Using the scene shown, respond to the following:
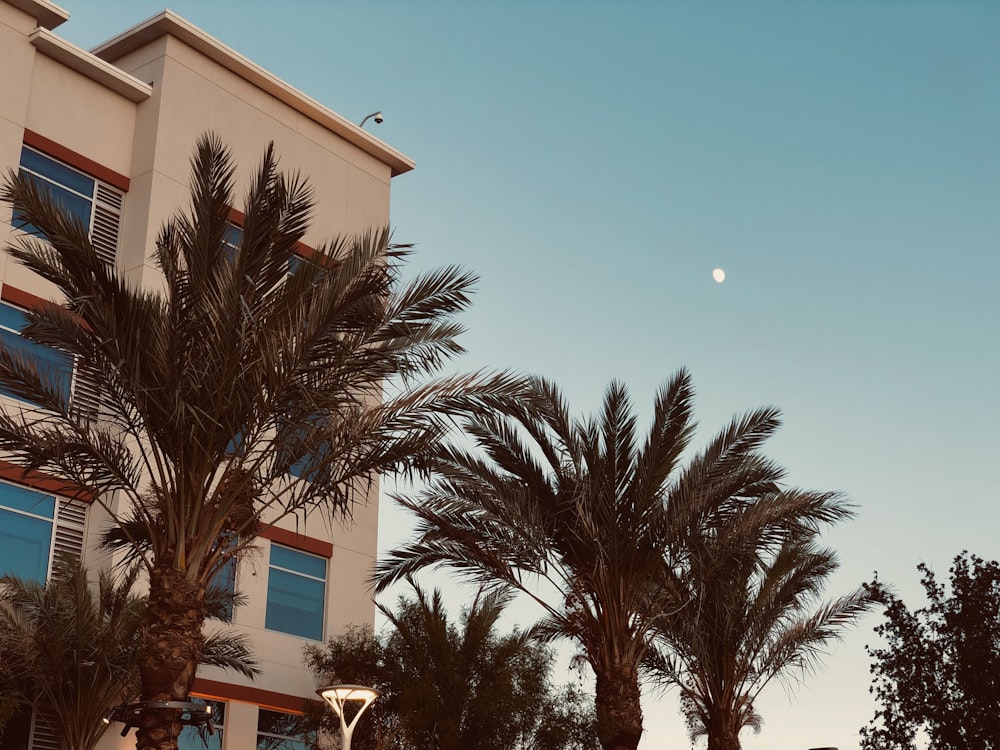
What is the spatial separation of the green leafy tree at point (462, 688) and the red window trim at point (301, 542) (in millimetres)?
4241

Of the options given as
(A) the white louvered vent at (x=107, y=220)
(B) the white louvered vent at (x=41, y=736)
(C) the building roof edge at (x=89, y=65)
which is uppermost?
(C) the building roof edge at (x=89, y=65)

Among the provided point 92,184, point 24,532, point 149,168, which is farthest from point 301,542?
point 92,184

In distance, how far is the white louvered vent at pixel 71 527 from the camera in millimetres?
22984

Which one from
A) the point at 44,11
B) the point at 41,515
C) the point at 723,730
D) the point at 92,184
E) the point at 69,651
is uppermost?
the point at 44,11

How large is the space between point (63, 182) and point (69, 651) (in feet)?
33.9

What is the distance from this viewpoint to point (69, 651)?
18.9 m

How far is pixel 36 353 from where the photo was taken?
76.8 feet

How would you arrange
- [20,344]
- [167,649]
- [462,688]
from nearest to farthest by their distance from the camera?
[167,649]
[462,688]
[20,344]

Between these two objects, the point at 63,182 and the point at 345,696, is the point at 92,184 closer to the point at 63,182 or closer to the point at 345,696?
the point at 63,182

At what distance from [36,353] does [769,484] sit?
13.8 m

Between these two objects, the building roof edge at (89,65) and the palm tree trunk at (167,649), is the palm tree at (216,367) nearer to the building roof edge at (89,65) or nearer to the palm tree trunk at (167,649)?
the palm tree trunk at (167,649)

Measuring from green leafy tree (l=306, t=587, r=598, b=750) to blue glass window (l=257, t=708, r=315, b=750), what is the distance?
2950mm

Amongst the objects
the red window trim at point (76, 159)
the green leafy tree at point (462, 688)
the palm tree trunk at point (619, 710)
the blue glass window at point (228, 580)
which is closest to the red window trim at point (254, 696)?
the blue glass window at point (228, 580)

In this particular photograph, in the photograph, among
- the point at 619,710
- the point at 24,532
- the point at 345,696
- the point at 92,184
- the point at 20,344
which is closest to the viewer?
the point at 345,696
